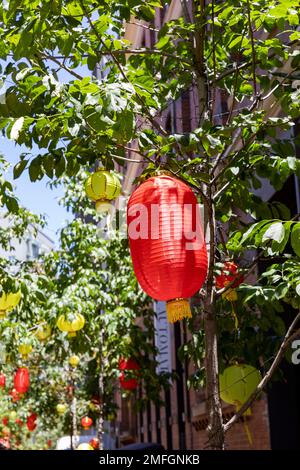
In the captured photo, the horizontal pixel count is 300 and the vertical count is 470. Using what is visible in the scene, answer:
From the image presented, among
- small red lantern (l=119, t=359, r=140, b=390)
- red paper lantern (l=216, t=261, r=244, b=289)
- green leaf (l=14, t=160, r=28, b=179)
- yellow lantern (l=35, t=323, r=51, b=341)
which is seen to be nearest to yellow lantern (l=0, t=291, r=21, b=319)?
green leaf (l=14, t=160, r=28, b=179)

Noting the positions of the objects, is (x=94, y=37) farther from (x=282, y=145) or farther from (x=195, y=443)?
(x=195, y=443)

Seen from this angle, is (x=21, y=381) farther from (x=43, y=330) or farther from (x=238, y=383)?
(x=238, y=383)

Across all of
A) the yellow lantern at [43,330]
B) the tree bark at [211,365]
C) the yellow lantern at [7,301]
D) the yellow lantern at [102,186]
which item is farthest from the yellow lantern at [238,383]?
the yellow lantern at [43,330]

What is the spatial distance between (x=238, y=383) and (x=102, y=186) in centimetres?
176

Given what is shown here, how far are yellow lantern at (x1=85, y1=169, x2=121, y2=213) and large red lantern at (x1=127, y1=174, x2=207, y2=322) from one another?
1277mm

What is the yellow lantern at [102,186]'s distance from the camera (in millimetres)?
5383

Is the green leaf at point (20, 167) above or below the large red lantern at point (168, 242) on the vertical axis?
above

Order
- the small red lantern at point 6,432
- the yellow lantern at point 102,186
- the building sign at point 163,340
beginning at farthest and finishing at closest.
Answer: the small red lantern at point 6,432
the building sign at point 163,340
the yellow lantern at point 102,186

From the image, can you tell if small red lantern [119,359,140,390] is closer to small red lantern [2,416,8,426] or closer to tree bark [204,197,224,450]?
tree bark [204,197,224,450]

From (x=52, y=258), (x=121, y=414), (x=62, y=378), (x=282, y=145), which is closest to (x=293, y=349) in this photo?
(x=282, y=145)

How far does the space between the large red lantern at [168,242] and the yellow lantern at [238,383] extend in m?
1.39

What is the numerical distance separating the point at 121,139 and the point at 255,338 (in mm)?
2412

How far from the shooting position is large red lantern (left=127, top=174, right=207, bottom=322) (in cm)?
389

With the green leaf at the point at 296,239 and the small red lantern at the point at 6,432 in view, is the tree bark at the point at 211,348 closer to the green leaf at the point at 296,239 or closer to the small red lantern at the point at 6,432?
the green leaf at the point at 296,239
